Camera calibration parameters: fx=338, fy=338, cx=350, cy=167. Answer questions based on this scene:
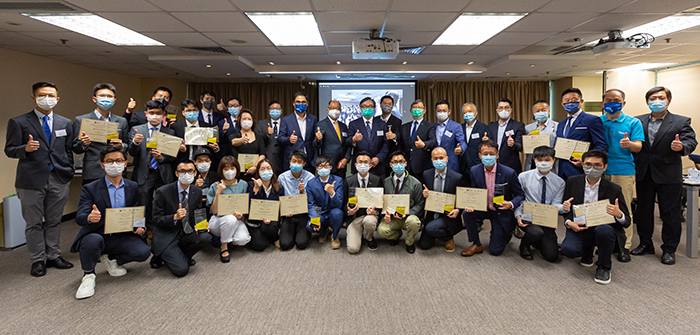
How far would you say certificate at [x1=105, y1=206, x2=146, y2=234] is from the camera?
277 cm

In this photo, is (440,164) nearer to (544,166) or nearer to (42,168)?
(544,166)

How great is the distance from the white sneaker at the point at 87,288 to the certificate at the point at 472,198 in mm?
3246

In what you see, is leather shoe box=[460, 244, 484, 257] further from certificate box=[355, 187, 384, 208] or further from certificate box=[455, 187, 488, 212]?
certificate box=[355, 187, 384, 208]

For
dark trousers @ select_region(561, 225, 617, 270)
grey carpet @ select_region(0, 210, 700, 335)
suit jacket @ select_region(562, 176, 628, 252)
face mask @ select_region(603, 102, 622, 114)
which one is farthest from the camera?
face mask @ select_region(603, 102, 622, 114)

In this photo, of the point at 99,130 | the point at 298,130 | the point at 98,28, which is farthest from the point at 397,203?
the point at 98,28

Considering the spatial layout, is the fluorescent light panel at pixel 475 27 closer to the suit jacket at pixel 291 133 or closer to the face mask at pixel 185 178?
the suit jacket at pixel 291 133

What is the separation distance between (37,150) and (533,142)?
16.2 feet

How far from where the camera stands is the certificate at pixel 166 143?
11.4 feet

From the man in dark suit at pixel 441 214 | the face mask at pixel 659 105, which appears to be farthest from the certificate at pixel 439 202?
the face mask at pixel 659 105

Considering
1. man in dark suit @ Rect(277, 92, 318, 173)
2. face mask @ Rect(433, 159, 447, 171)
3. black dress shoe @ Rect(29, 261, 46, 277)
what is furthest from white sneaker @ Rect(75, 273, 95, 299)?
face mask @ Rect(433, 159, 447, 171)

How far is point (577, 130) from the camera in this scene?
3.54m

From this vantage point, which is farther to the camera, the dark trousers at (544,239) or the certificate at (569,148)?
the certificate at (569,148)

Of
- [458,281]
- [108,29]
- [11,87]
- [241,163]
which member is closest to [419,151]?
[458,281]

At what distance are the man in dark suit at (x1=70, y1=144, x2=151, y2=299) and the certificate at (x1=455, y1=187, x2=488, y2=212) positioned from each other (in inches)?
115
